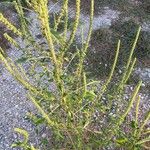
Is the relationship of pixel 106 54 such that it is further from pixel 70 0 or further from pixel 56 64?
pixel 56 64

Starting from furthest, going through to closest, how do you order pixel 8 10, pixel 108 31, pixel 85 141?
1. pixel 8 10
2. pixel 108 31
3. pixel 85 141

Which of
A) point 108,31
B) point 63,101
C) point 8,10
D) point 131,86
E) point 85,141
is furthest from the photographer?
point 8,10

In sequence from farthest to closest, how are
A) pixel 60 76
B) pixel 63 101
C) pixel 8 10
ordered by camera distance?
1. pixel 8 10
2. pixel 63 101
3. pixel 60 76

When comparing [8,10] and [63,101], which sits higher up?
[63,101]

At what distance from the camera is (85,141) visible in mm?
9195

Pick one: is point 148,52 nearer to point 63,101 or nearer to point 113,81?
point 113,81

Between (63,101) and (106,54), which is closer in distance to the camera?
(63,101)

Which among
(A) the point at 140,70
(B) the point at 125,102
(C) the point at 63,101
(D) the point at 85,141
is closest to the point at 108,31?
(A) the point at 140,70

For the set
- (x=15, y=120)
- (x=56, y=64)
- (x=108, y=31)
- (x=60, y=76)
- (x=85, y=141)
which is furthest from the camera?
(x=108, y=31)

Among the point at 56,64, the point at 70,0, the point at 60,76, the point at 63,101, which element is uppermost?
the point at 56,64

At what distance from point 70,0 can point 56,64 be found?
12516 millimetres


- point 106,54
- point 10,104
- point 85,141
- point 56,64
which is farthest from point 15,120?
point 56,64

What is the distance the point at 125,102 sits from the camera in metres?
12.1

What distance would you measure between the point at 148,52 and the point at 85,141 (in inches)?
244
